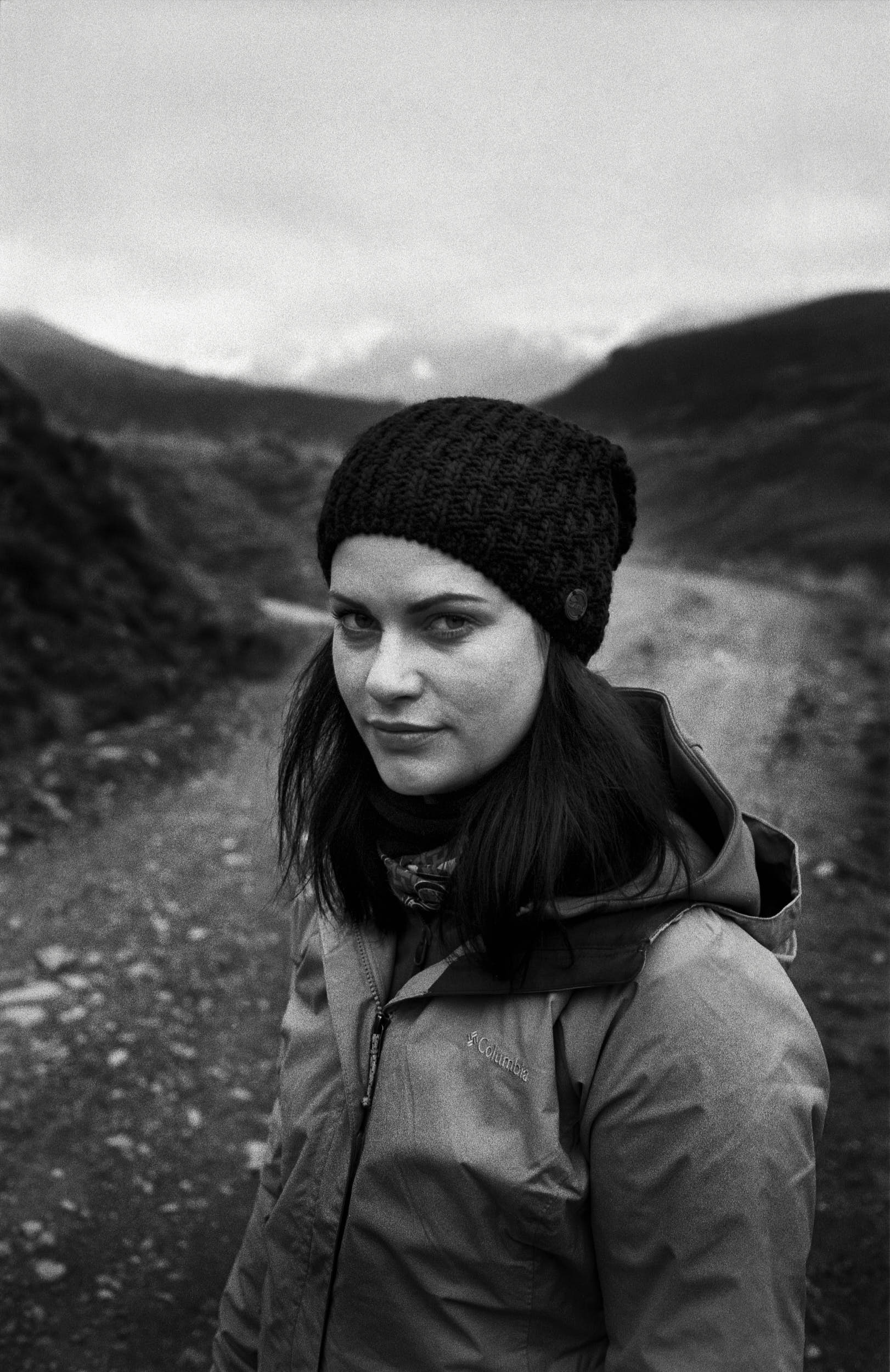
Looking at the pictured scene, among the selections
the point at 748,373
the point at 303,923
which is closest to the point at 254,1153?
the point at 303,923

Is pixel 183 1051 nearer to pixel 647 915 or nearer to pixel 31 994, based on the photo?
pixel 31 994

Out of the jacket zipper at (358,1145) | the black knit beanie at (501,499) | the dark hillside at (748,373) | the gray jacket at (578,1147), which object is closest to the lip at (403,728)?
the black knit beanie at (501,499)

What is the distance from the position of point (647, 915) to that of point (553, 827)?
8.3 inches

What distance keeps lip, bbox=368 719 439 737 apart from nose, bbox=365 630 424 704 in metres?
0.04

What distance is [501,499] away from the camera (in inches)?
65.0

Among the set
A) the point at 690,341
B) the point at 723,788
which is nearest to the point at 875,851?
the point at 723,788

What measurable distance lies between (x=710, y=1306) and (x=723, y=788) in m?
0.79

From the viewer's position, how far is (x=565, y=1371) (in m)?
1.61

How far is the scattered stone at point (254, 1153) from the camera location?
341cm

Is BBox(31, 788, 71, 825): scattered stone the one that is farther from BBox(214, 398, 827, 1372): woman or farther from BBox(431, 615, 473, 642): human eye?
BBox(431, 615, 473, 642): human eye

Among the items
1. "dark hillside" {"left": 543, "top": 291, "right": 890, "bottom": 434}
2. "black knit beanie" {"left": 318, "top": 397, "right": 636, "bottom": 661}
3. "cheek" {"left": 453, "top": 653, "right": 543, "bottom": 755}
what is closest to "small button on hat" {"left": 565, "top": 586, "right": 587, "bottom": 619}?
"black knit beanie" {"left": 318, "top": 397, "right": 636, "bottom": 661}

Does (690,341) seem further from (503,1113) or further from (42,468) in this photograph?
(503,1113)

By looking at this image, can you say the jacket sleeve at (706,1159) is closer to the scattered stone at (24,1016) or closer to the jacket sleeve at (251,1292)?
the jacket sleeve at (251,1292)

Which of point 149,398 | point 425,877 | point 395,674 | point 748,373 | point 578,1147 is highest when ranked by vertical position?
point 748,373
